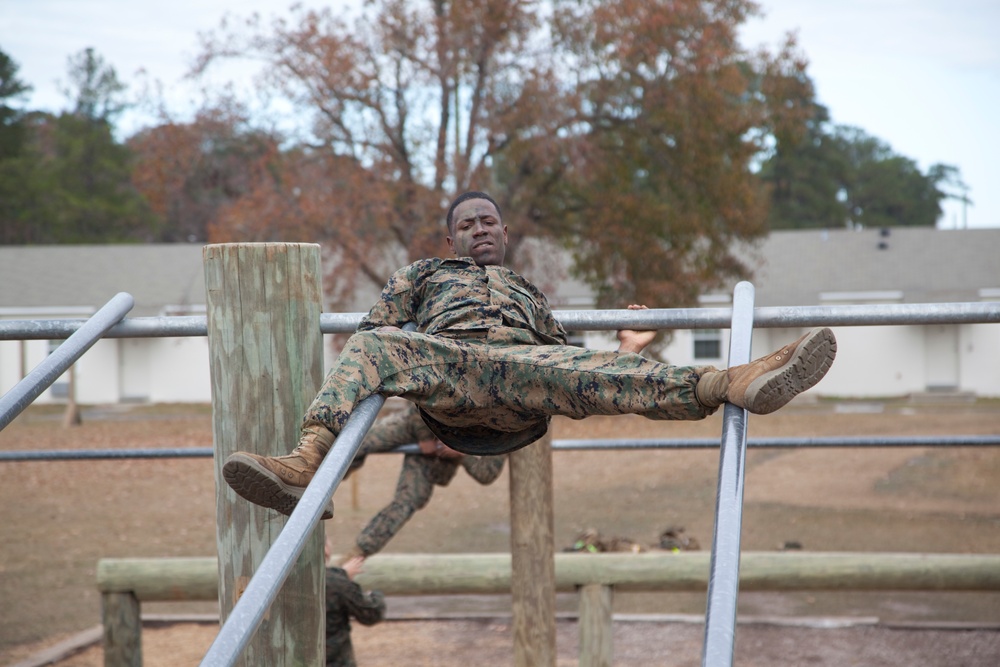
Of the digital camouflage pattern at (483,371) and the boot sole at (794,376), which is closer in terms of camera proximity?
the boot sole at (794,376)

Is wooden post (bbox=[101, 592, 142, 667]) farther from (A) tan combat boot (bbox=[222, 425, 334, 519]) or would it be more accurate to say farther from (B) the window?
(B) the window

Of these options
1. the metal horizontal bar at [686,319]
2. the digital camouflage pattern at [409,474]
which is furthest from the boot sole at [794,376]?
the digital camouflage pattern at [409,474]

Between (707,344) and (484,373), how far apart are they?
21.5m

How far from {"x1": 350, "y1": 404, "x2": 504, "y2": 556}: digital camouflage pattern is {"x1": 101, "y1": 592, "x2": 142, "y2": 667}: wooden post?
3.80ft

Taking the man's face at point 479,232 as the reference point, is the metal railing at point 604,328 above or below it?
below

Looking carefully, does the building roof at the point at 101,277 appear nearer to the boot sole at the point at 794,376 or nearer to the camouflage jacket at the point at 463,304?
the camouflage jacket at the point at 463,304

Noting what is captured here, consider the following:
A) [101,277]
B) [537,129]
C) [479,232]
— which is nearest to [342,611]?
[479,232]

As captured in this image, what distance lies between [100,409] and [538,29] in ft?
42.2

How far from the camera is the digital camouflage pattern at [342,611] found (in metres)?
4.30

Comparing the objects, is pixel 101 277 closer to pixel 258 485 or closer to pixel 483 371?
pixel 483 371

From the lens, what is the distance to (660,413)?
2354 millimetres

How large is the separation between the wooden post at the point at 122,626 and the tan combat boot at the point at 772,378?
3.39 m

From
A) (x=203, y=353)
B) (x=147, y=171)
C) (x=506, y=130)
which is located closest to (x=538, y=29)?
(x=506, y=130)

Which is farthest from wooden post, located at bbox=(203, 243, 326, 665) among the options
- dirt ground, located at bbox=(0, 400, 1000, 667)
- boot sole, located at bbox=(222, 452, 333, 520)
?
dirt ground, located at bbox=(0, 400, 1000, 667)
